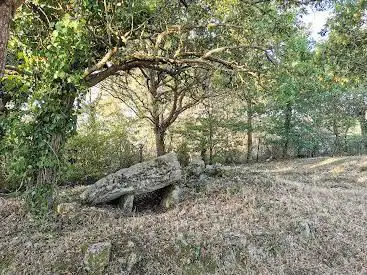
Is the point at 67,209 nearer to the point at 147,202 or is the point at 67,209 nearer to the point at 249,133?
the point at 147,202

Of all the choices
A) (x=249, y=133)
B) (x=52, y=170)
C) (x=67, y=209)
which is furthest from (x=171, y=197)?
(x=249, y=133)

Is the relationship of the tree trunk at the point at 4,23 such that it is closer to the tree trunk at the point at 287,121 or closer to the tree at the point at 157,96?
the tree at the point at 157,96

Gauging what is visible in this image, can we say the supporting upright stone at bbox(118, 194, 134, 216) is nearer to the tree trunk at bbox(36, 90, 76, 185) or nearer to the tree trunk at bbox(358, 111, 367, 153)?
the tree trunk at bbox(36, 90, 76, 185)

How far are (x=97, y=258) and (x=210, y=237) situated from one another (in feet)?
5.04

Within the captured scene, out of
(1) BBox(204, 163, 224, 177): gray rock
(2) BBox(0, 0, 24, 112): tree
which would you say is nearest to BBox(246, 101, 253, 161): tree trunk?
(1) BBox(204, 163, 224, 177): gray rock

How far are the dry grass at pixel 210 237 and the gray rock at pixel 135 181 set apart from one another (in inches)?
13.7

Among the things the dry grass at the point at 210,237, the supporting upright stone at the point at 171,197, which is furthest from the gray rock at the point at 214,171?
the supporting upright stone at the point at 171,197

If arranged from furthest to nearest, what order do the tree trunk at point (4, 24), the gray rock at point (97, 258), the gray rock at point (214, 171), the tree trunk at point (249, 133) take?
the tree trunk at point (249, 133) → the gray rock at point (214, 171) → the gray rock at point (97, 258) → the tree trunk at point (4, 24)

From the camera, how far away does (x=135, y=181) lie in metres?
6.00

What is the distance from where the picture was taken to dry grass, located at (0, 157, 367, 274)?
4223mm

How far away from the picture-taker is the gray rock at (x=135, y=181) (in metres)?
5.87

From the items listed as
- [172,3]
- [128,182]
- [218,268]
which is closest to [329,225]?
[218,268]

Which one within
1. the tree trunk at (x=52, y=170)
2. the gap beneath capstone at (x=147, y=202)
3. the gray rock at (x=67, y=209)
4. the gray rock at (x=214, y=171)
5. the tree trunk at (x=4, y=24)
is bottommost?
the gap beneath capstone at (x=147, y=202)

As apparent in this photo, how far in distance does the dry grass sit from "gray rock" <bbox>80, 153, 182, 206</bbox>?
0.35 m
